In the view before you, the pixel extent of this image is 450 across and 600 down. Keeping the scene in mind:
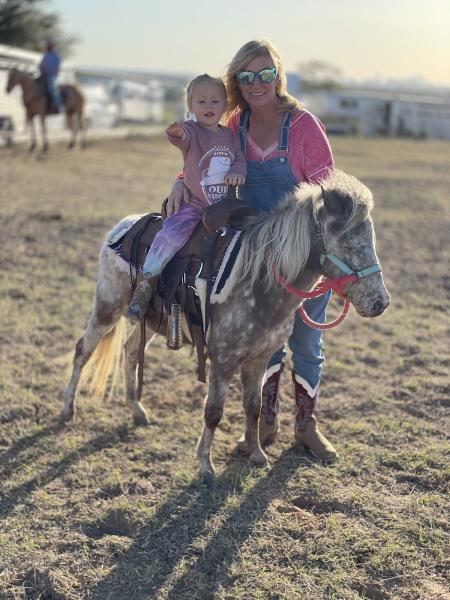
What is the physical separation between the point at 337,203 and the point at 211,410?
1.32m

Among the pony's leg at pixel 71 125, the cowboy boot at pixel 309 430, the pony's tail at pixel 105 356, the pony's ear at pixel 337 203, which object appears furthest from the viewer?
the pony's leg at pixel 71 125

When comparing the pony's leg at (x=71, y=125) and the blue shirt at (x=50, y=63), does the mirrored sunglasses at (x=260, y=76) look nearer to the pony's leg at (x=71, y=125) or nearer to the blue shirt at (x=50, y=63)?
the blue shirt at (x=50, y=63)

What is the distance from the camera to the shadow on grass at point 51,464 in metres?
3.33

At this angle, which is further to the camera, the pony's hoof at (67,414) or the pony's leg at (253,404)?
the pony's hoof at (67,414)

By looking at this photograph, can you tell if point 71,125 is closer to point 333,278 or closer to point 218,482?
point 218,482

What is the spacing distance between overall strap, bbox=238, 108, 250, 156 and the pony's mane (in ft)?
1.38

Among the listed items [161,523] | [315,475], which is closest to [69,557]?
[161,523]

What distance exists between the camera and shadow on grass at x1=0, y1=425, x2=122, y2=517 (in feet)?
10.9

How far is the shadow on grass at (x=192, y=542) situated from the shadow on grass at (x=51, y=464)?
712 mm

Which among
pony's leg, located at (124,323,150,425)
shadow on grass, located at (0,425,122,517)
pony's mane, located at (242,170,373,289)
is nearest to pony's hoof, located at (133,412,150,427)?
pony's leg, located at (124,323,150,425)

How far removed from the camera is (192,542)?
3047 millimetres

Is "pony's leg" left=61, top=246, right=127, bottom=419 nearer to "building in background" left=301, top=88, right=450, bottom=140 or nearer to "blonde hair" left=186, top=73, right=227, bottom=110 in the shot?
"blonde hair" left=186, top=73, right=227, bottom=110

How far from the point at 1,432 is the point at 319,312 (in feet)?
7.10

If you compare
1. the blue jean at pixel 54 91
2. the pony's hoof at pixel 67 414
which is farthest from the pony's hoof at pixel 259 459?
the blue jean at pixel 54 91
